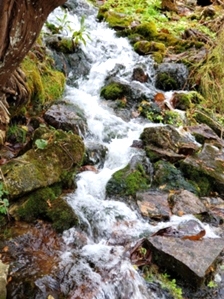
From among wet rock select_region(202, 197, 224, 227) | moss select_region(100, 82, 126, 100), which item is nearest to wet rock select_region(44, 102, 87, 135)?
moss select_region(100, 82, 126, 100)

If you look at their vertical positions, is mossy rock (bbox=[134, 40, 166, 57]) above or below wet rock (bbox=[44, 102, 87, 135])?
above

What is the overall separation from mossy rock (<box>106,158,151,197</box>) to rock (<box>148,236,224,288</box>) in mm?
1018

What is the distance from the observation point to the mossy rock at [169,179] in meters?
5.05

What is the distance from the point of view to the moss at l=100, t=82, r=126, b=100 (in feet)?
23.4

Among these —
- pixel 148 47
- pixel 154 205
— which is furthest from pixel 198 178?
pixel 148 47

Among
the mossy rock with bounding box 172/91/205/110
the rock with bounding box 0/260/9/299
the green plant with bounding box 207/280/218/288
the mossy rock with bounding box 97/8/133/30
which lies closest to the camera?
the rock with bounding box 0/260/9/299

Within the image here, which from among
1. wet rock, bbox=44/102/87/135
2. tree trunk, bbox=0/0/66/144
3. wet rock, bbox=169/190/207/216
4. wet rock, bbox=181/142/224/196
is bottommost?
wet rock, bbox=44/102/87/135

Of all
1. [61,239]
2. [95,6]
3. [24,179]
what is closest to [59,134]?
[24,179]

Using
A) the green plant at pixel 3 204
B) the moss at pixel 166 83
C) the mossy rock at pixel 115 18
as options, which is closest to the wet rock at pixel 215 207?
the green plant at pixel 3 204

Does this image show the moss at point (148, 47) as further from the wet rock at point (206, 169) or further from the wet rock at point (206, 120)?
the wet rock at point (206, 169)

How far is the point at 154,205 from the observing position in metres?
4.59

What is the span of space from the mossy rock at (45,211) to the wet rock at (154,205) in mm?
947

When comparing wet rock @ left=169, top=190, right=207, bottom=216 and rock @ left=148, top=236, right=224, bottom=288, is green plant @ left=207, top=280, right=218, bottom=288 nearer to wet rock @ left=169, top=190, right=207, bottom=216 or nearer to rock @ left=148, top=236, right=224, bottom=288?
rock @ left=148, top=236, right=224, bottom=288

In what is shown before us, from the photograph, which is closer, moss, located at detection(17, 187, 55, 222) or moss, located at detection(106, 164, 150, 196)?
moss, located at detection(17, 187, 55, 222)
